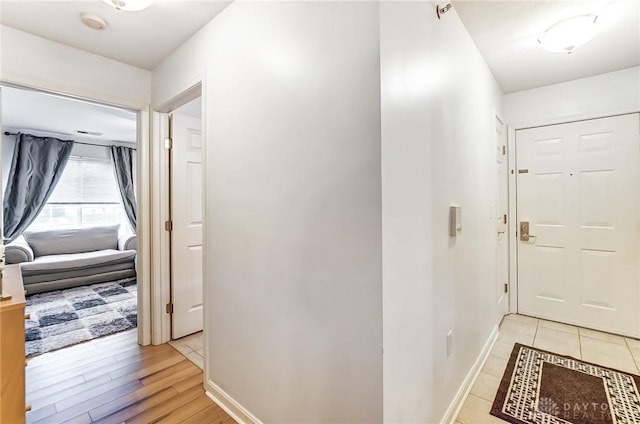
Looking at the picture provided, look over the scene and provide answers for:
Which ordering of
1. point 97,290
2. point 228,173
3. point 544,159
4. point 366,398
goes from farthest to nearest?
1. point 97,290
2. point 544,159
3. point 228,173
4. point 366,398

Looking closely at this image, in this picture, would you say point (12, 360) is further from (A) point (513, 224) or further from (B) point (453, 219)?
(A) point (513, 224)

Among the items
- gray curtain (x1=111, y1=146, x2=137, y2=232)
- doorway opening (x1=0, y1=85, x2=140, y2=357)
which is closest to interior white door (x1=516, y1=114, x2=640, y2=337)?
doorway opening (x1=0, y1=85, x2=140, y2=357)

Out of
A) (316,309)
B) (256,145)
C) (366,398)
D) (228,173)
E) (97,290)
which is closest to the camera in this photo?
(366,398)

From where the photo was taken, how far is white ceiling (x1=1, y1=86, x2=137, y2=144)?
327 centimetres

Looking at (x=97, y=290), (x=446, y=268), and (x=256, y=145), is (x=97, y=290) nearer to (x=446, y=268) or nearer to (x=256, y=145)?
(x=256, y=145)

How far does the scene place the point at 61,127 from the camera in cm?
440

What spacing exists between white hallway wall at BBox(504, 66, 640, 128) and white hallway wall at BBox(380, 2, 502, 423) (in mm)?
1262

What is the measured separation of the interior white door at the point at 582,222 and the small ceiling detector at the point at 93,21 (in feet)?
12.5

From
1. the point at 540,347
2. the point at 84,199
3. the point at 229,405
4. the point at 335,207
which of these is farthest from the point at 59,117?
the point at 540,347

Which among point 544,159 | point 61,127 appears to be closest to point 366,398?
point 544,159

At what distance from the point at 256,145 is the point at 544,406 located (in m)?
2.33

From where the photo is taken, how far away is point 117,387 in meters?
1.98

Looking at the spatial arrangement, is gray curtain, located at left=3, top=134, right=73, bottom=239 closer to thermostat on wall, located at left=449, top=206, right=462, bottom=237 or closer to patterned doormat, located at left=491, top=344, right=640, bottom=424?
thermostat on wall, located at left=449, top=206, right=462, bottom=237

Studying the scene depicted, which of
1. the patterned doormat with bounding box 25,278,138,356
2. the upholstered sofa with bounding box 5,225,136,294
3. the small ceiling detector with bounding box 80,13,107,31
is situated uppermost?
the small ceiling detector with bounding box 80,13,107,31
